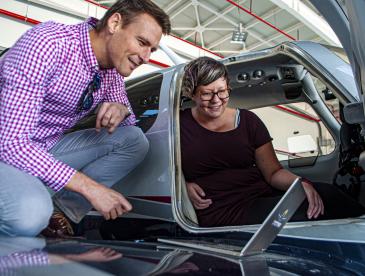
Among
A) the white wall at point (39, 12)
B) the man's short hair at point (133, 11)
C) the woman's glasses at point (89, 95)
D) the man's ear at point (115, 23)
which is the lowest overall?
the woman's glasses at point (89, 95)

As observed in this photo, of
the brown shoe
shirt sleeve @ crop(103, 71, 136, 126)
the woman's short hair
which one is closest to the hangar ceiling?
the woman's short hair

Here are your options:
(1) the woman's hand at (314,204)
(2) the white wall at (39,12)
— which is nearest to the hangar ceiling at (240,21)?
(2) the white wall at (39,12)

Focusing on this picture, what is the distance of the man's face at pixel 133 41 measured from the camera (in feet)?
5.43

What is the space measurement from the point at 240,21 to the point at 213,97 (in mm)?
9283

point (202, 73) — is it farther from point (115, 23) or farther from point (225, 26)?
point (225, 26)

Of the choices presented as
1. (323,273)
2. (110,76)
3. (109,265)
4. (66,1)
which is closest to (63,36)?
(110,76)

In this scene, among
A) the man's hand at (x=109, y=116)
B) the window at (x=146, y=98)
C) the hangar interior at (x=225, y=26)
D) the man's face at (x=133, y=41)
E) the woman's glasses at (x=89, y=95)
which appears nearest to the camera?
the man's face at (x=133, y=41)

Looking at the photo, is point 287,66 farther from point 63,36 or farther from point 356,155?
point 63,36

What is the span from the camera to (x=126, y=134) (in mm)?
2092

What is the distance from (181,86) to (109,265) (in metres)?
1.45

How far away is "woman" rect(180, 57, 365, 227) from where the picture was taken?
77.4 inches

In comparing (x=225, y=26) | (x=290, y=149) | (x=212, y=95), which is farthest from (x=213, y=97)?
(x=225, y=26)

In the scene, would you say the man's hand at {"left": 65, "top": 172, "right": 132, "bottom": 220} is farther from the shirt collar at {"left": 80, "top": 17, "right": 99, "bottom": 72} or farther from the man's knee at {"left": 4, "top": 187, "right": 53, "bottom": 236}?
the shirt collar at {"left": 80, "top": 17, "right": 99, "bottom": 72}

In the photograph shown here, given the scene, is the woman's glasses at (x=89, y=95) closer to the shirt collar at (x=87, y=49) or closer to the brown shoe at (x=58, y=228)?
the shirt collar at (x=87, y=49)
